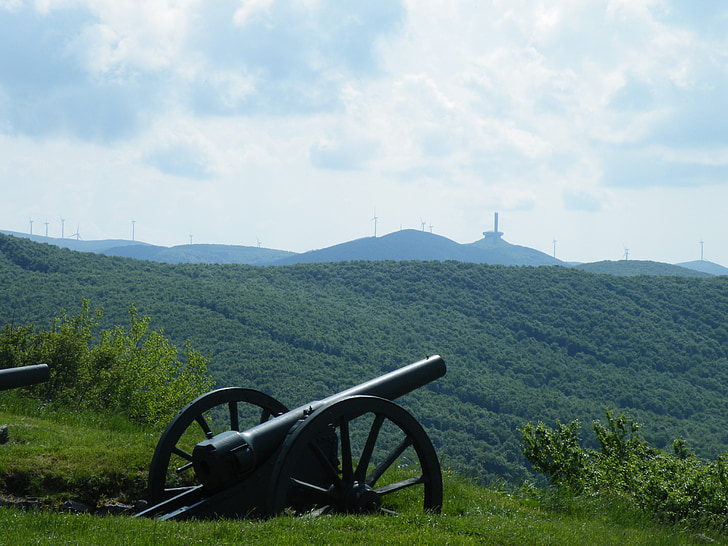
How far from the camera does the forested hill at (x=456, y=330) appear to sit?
57125 mm

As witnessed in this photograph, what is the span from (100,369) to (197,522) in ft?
30.1

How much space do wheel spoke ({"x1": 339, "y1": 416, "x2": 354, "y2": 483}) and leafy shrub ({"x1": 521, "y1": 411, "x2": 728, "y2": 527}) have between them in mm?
3752

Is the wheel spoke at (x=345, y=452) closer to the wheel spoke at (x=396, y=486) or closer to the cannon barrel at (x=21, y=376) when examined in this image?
the wheel spoke at (x=396, y=486)

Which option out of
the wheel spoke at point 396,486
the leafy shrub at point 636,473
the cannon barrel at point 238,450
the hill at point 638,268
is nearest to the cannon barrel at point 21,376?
the cannon barrel at point 238,450

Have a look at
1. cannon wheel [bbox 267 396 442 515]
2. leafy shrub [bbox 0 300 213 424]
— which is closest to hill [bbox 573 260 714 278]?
leafy shrub [bbox 0 300 213 424]

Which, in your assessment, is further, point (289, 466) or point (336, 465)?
point (336, 465)

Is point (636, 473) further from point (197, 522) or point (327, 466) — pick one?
point (197, 522)

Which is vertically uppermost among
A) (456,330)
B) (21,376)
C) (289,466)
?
(21,376)

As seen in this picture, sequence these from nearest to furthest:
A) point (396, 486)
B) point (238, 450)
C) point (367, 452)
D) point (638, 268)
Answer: point (238, 450) < point (367, 452) < point (396, 486) < point (638, 268)

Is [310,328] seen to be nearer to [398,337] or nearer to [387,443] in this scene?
[398,337]

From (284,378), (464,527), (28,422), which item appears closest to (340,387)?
(284,378)

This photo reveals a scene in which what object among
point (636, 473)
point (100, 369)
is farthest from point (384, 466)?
point (100, 369)

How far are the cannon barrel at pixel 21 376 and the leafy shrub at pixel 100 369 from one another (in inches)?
147

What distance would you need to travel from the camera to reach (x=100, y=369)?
13414mm
